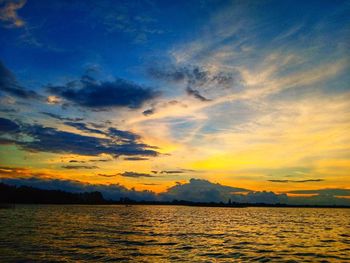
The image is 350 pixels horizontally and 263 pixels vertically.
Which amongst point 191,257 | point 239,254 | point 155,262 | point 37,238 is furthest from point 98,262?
point 37,238

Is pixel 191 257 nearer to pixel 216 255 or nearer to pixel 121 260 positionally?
pixel 216 255

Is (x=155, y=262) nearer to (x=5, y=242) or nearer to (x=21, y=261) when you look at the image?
(x=21, y=261)

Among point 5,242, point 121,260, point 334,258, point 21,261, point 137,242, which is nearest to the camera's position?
point 21,261

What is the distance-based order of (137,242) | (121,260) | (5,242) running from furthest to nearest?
1. (137,242)
2. (5,242)
3. (121,260)

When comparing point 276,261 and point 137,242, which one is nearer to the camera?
point 276,261

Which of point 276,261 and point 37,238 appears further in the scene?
point 37,238

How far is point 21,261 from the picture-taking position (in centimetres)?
3278

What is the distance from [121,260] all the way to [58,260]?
20.9 feet

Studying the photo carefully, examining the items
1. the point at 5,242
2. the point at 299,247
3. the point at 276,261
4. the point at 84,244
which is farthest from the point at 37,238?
the point at 299,247

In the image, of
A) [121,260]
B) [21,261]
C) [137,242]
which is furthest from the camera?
[137,242]

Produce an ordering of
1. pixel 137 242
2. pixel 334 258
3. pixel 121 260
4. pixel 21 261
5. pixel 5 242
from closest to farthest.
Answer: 1. pixel 21 261
2. pixel 121 260
3. pixel 334 258
4. pixel 5 242
5. pixel 137 242

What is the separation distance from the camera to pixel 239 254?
4019cm

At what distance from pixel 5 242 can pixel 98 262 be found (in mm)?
18695

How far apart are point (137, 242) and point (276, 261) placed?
73.0 ft
